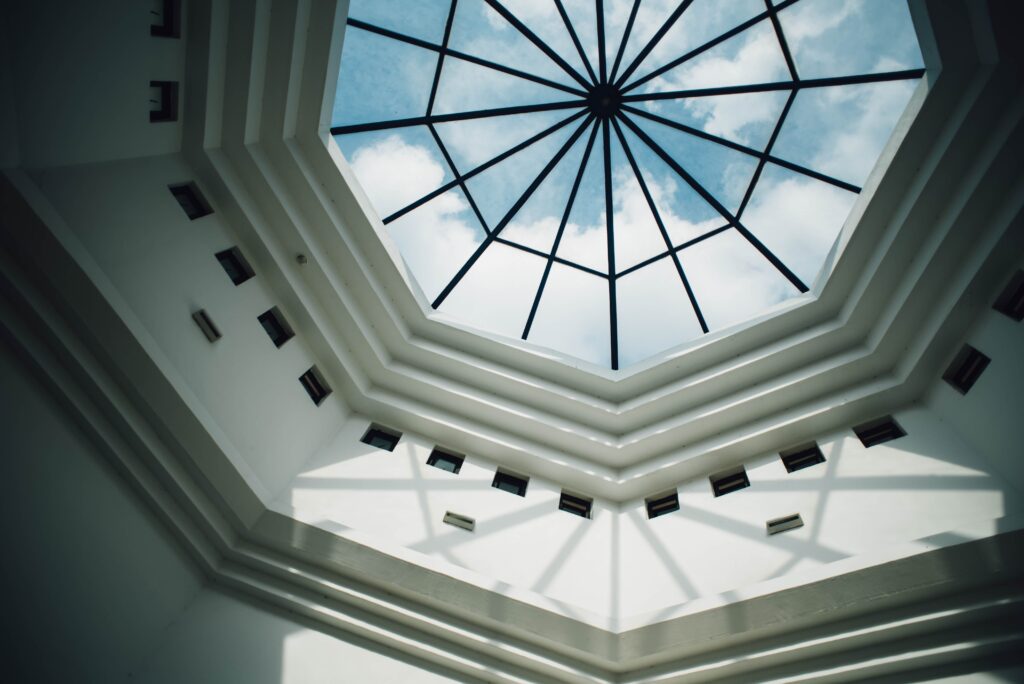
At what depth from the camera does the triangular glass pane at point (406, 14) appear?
13055 millimetres

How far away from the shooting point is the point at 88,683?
9.09 metres

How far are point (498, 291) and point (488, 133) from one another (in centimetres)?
431

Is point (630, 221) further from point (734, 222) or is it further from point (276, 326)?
point (276, 326)

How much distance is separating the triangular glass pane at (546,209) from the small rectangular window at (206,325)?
776 centimetres

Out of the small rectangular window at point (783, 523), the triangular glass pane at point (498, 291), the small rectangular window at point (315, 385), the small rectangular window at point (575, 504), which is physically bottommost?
the small rectangular window at point (783, 523)

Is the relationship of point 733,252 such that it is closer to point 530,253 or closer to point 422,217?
point 530,253

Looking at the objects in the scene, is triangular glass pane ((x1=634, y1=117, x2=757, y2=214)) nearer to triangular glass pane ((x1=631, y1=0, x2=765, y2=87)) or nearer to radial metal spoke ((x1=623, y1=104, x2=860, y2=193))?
radial metal spoke ((x1=623, y1=104, x2=860, y2=193))

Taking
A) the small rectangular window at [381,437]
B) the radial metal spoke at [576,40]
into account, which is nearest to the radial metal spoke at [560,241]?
the radial metal spoke at [576,40]

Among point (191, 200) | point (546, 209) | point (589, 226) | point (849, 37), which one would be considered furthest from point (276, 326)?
point (849, 37)

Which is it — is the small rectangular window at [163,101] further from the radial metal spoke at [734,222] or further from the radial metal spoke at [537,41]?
the radial metal spoke at [734,222]

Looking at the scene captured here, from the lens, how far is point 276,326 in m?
14.5

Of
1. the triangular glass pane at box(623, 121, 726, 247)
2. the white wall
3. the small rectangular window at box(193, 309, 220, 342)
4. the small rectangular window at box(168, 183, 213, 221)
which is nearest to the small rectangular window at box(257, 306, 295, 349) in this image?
the white wall

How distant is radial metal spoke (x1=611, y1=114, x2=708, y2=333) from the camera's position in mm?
14922

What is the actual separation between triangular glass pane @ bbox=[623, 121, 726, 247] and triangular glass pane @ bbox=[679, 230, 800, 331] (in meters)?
0.46
